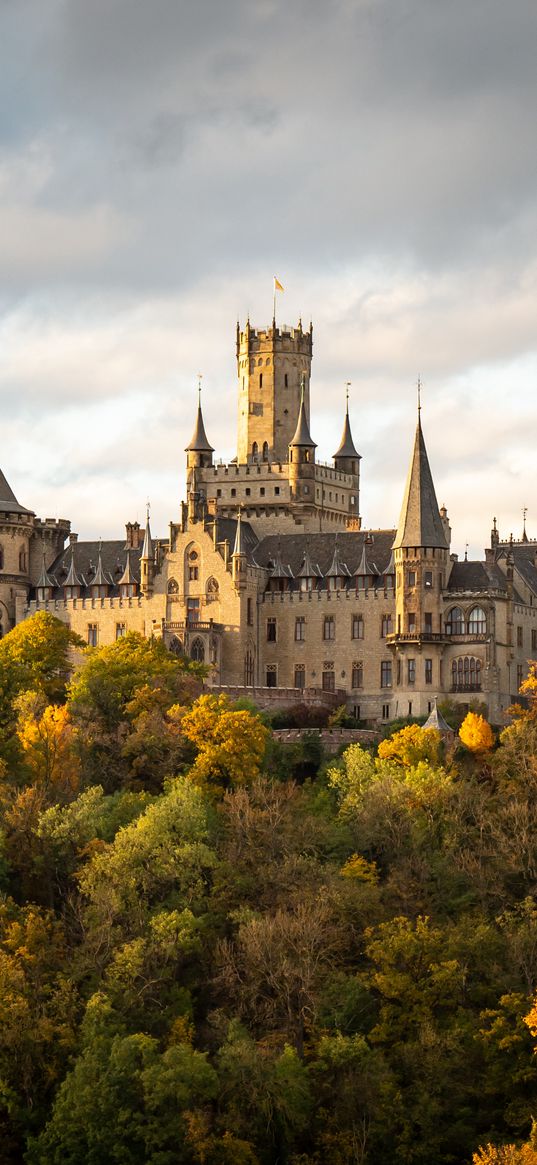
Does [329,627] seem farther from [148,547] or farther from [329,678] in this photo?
[148,547]

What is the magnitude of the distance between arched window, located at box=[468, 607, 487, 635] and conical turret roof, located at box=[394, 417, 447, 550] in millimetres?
3760

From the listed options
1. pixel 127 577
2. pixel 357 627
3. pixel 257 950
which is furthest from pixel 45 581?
pixel 257 950

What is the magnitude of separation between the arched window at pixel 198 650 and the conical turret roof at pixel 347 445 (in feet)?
71.2

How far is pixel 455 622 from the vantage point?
143500 mm

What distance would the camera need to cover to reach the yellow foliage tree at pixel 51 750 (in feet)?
408

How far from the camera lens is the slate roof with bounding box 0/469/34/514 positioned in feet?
521

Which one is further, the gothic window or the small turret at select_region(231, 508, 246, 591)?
the gothic window

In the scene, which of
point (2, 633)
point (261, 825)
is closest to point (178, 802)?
point (261, 825)

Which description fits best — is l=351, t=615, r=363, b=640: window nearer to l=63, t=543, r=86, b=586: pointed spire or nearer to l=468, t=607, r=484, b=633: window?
l=468, t=607, r=484, b=633: window

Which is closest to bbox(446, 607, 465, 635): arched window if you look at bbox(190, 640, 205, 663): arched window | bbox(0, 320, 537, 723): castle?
bbox(0, 320, 537, 723): castle

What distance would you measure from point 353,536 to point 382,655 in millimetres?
9066

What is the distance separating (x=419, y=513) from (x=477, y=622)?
20.9 feet

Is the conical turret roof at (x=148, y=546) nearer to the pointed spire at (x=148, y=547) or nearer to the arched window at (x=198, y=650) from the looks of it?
the pointed spire at (x=148, y=547)

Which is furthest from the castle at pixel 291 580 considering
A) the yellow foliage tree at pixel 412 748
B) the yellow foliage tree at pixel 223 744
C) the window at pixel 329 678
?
the yellow foliage tree at pixel 223 744
